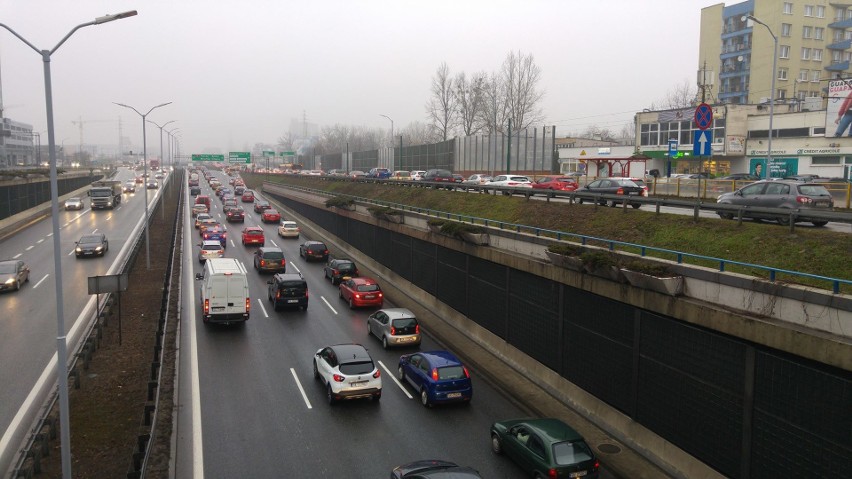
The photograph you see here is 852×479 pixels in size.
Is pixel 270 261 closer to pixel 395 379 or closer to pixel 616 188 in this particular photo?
pixel 395 379

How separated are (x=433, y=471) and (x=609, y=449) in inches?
224

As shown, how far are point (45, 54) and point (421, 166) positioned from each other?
71.1m

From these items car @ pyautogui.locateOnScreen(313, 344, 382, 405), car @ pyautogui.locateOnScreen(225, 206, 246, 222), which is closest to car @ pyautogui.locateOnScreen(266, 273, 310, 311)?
car @ pyautogui.locateOnScreen(313, 344, 382, 405)

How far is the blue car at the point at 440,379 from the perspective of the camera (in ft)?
57.0

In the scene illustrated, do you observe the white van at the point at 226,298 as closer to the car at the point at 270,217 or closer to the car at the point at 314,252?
the car at the point at 314,252

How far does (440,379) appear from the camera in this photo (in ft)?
57.2

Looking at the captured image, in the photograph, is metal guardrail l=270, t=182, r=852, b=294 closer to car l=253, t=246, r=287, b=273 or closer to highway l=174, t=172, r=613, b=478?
highway l=174, t=172, r=613, b=478

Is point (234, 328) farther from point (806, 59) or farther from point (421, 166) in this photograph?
point (806, 59)

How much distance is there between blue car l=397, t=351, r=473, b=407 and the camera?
57.0 feet

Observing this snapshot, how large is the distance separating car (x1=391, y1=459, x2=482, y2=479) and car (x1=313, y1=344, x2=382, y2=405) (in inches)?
215

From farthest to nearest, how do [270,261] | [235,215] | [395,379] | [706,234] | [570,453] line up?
[235,215]
[270,261]
[395,379]
[706,234]
[570,453]

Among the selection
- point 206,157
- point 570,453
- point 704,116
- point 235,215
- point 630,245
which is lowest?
point 570,453

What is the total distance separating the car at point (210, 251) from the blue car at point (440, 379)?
2469 cm

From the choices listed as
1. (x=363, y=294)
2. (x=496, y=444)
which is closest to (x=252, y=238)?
(x=363, y=294)
